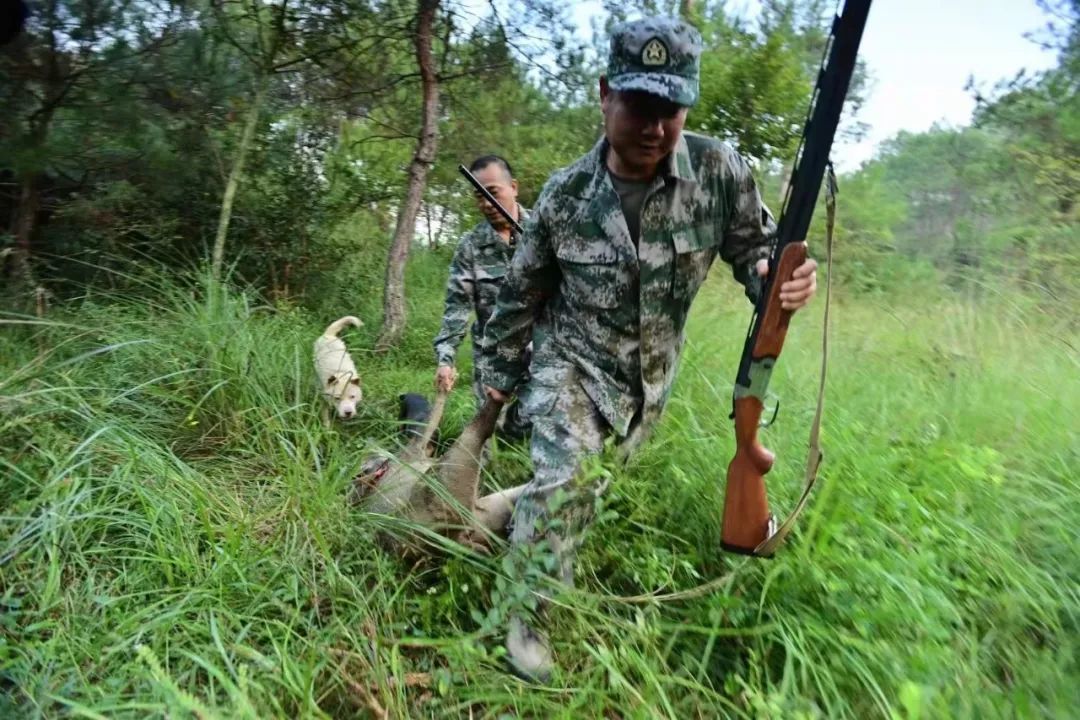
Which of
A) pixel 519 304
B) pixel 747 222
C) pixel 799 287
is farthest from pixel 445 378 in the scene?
pixel 799 287

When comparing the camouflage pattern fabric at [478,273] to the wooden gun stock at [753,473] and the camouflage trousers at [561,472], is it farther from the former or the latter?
the wooden gun stock at [753,473]

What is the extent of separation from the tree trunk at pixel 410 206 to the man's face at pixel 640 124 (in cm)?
380

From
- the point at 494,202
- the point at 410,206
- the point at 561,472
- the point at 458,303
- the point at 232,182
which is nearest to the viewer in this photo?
the point at 561,472

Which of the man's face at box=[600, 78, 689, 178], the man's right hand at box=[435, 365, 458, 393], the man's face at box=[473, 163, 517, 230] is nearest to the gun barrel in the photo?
the man's face at box=[473, 163, 517, 230]

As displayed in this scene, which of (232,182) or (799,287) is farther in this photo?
(232,182)

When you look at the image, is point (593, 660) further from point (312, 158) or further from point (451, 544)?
point (312, 158)

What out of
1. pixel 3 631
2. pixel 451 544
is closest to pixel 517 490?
pixel 451 544

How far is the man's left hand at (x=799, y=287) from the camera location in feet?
5.40

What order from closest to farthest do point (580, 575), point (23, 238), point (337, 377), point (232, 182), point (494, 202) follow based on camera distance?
point (580, 575) < point (337, 377) < point (494, 202) < point (23, 238) < point (232, 182)

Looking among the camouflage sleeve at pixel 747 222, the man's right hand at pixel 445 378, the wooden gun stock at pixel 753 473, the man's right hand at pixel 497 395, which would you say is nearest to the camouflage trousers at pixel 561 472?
the man's right hand at pixel 497 395

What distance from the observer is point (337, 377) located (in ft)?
11.1

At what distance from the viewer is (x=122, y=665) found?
154 centimetres

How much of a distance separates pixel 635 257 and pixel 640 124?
15.2 inches

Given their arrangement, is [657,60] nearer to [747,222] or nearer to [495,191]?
[747,222]
